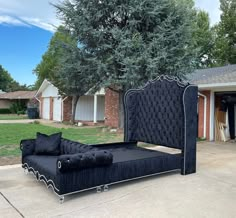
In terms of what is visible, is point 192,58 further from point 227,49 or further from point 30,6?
point 227,49

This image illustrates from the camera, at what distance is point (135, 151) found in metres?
6.71

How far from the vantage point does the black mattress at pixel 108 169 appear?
4520 millimetres

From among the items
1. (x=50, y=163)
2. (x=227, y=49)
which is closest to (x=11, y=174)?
(x=50, y=163)

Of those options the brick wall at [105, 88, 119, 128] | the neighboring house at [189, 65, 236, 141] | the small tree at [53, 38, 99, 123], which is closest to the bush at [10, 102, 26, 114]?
the brick wall at [105, 88, 119, 128]

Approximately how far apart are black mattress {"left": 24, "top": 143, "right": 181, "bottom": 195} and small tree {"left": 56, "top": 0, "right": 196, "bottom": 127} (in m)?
6.55

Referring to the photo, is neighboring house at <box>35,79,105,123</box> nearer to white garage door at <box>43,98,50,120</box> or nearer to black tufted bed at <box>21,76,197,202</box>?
white garage door at <box>43,98,50,120</box>

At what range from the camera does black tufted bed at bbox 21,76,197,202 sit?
4.61 metres

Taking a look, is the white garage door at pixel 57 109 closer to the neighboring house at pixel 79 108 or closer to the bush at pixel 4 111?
the neighboring house at pixel 79 108

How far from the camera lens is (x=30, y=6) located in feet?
49.0

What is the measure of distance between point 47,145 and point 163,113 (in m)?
2.98

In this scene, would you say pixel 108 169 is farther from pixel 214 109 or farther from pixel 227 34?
pixel 227 34

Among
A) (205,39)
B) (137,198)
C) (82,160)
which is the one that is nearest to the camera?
(82,160)

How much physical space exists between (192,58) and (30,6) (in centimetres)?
913

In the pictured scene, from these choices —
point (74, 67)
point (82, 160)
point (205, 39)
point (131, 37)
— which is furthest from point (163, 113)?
point (205, 39)
